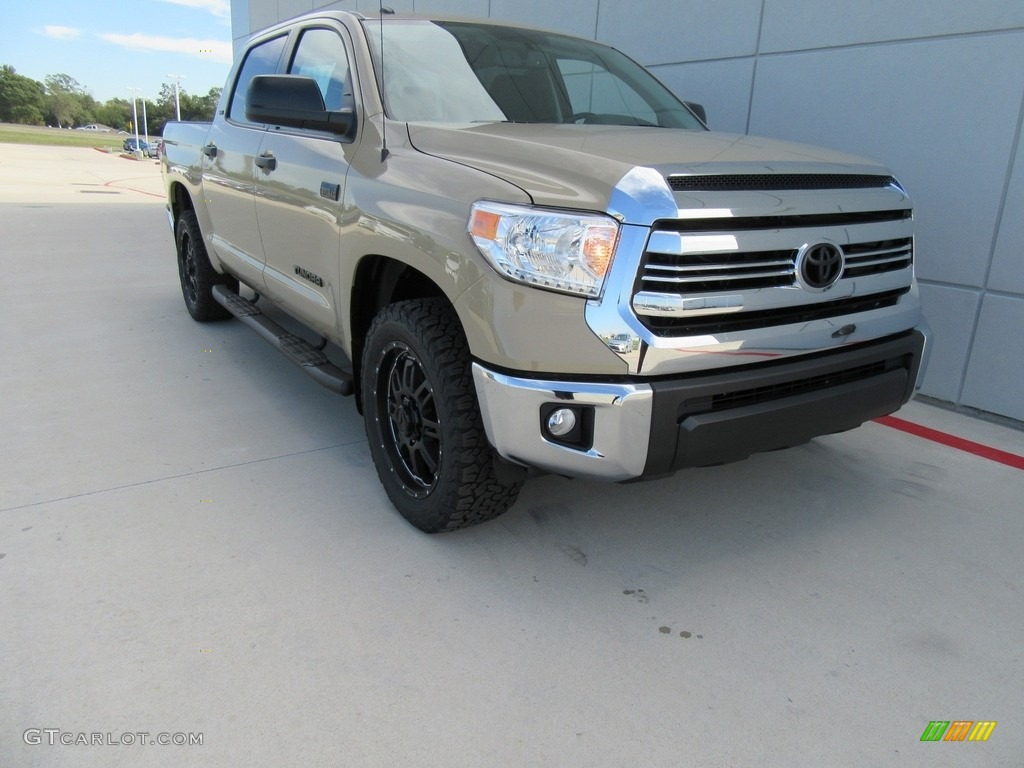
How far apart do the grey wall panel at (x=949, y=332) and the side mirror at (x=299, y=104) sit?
3386 mm

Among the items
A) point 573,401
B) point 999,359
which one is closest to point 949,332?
point 999,359

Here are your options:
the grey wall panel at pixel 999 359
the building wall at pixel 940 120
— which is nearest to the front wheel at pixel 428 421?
the building wall at pixel 940 120

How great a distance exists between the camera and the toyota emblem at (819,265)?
7.72 ft

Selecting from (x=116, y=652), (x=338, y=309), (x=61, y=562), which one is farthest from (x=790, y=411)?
(x=61, y=562)

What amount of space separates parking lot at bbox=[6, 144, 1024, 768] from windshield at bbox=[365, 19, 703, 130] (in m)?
1.60

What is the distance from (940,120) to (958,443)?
181cm

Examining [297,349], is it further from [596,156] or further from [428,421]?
[596,156]

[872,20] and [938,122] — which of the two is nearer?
[938,122]

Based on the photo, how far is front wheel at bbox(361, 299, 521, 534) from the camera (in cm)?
246

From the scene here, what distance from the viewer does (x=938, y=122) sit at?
4.21 m

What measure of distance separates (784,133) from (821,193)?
9.77 feet

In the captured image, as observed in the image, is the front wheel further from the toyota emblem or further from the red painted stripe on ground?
the red painted stripe on ground

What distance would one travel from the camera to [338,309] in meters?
3.15

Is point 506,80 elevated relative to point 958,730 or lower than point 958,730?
elevated
